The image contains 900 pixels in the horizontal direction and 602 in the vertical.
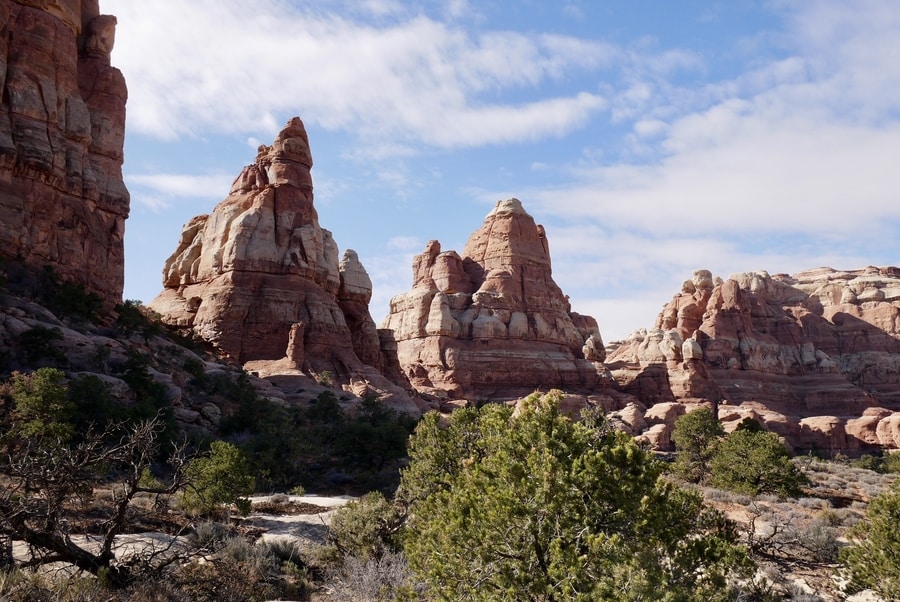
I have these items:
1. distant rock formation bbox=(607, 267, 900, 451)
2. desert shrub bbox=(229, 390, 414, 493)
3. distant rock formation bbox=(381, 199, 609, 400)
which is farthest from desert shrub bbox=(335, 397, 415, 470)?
distant rock formation bbox=(607, 267, 900, 451)

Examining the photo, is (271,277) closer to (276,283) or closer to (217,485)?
(276,283)

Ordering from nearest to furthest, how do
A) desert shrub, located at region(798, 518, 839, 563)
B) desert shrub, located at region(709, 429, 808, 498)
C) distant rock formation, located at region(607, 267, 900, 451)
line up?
desert shrub, located at region(798, 518, 839, 563)
desert shrub, located at region(709, 429, 808, 498)
distant rock formation, located at region(607, 267, 900, 451)

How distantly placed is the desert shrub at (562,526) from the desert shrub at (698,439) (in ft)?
87.4

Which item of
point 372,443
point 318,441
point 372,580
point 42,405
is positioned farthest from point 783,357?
point 372,580

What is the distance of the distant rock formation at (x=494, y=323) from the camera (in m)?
77.0

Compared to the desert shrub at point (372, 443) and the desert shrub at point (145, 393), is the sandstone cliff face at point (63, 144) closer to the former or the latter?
the desert shrub at point (145, 393)

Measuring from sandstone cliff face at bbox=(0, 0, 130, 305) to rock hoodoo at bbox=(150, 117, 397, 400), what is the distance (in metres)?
8.35

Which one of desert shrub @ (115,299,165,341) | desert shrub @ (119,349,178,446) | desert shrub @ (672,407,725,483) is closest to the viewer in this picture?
desert shrub @ (119,349,178,446)

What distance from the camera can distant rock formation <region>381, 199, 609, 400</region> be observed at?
77000 millimetres

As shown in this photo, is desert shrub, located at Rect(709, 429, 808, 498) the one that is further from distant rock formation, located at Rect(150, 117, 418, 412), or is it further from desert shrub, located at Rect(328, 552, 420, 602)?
distant rock formation, located at Rect(150, 117, 418, 412)

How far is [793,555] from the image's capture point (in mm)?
17500

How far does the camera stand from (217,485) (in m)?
16.1

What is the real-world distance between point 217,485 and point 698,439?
30.2 meters

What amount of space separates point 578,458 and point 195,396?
3163cm
